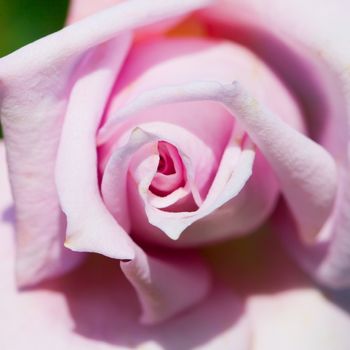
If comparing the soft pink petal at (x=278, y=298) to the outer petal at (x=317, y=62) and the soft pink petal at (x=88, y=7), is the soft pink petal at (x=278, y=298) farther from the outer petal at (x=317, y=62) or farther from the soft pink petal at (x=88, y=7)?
the soft pink petal at (x=88, y=7)

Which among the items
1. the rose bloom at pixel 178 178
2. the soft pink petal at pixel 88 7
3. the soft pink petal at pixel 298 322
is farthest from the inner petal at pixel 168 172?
the soft pink petal at pixel 298 322

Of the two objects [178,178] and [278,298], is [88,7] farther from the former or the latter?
[278,298]

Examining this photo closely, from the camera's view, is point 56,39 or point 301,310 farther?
point 301,310

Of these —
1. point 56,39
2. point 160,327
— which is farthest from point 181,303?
point 56,39

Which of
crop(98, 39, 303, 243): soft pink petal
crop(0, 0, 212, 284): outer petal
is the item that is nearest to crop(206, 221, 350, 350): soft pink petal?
crop(98, 39, 303, 243): soft pink petal

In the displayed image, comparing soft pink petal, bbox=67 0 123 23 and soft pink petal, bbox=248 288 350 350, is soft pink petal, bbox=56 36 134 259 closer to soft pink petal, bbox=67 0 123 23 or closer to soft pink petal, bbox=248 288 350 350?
soft pink petal, bbox=67 0 123 23

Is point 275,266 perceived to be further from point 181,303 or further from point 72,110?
point 72,110
